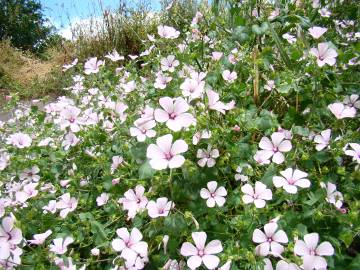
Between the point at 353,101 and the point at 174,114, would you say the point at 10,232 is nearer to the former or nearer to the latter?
the point at 174,114

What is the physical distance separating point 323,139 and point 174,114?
1.83ft

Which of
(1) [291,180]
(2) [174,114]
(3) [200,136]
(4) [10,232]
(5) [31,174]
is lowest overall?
(5) [31,174]

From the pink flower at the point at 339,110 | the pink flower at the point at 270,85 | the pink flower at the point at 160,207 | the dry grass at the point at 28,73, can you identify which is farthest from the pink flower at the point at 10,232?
the dry grass at the point at 28,73

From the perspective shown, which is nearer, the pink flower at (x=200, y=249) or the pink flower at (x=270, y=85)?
the pink flower at (x=200, y=249)

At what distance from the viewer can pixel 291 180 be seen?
1.29 meters

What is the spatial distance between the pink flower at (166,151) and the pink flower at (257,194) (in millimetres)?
246

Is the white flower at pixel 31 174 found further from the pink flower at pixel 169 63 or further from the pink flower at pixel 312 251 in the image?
the pink flower at pixel 312 251

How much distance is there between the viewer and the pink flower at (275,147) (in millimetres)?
1375

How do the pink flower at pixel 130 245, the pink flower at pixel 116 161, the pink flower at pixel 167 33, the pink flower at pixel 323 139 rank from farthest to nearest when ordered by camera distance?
the pink flower at pixel 167 33, the pink flower at pixel 116 161, the pink flower at pixel 323 139, the pink flower at pixel 130 245

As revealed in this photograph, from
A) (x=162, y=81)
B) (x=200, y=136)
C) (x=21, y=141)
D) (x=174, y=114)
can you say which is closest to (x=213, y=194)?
(x=200, y=136)

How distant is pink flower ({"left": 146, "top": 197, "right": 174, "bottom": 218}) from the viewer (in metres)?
1.24

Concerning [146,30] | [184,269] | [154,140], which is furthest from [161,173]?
[146,30]

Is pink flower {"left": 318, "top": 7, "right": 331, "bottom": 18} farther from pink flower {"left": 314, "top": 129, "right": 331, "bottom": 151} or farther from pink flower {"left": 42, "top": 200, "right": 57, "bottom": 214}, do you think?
pink flower {"left": 42, "top": 200, "right": 57, "bottom": 214}

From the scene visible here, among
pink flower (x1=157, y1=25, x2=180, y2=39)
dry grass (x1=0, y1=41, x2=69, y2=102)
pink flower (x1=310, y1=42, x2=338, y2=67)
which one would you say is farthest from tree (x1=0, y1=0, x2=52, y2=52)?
pink flower (x1=310, y1=42, x2=338, y2=67)
